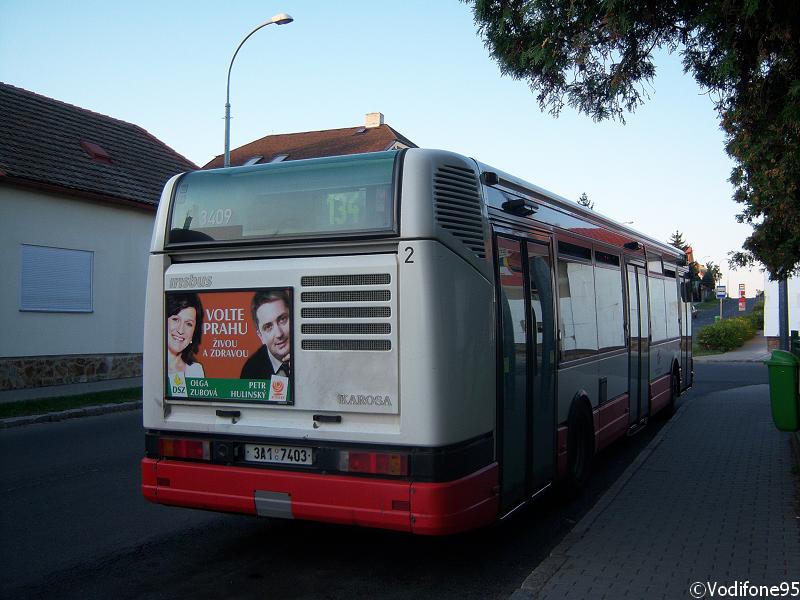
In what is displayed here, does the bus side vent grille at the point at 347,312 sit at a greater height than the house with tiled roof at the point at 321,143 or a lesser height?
lesser

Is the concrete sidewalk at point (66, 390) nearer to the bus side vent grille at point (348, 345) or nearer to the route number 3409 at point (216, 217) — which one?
the route number 3409 at point (216, 217)

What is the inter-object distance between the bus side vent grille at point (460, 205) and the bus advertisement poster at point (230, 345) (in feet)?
3.90

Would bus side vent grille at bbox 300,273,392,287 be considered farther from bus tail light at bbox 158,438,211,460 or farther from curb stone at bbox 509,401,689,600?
A: curb stone at bbox 509,401,689,600

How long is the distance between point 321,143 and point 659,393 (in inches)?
1902

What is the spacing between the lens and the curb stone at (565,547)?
5.20 metres

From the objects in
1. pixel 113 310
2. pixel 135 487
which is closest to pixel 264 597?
pixel 135 487

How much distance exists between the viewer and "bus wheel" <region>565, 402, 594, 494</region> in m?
7.81

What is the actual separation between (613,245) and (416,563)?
17.1 ft

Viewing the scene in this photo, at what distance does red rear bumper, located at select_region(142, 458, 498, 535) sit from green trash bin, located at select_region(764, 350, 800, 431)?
211 inches

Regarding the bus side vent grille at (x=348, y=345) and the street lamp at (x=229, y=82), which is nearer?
the bus side vent grille at (x=348, y=345)

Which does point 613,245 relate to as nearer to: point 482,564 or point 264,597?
point 482,564

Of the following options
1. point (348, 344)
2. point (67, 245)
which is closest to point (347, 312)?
point (348, 344)

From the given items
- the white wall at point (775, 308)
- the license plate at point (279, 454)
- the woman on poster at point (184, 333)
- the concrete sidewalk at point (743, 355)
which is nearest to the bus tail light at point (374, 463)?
the license plate at point (279, 454)

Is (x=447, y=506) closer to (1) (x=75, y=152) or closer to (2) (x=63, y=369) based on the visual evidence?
(2) (x=63, y=369)
